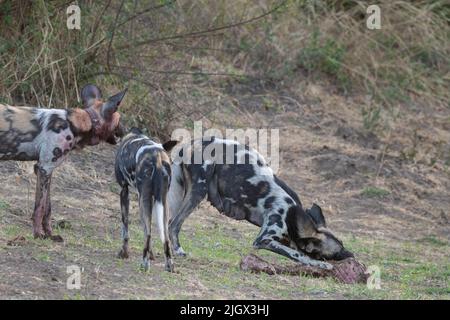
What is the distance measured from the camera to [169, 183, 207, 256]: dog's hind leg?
761cm

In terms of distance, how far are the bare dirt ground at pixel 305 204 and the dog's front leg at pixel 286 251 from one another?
223 millimetres

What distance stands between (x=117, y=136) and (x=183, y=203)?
29.3 inches

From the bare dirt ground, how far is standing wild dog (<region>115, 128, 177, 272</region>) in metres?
0.19

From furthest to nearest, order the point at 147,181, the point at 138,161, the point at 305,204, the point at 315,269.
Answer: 1. the point at 305,204
2. the point at 315,269
3. the point at 138,161
4. the point at 147,181

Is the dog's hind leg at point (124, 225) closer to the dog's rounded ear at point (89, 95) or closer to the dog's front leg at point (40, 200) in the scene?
the dog's front leg at point (40, 200)

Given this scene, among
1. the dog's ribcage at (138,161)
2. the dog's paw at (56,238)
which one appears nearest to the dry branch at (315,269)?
the dog's ribcage at (138,161)

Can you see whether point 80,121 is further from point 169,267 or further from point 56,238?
point 169,267

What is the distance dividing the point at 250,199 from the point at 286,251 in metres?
0.60

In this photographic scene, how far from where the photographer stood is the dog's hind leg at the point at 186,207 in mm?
7613

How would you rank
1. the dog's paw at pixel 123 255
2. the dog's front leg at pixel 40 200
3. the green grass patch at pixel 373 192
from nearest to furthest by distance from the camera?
the dog's paw at pixel 123 255 < the dog's front leg at pixel 40 200 < the green grass patch at pixel 373 192

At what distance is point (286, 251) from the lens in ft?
24.5

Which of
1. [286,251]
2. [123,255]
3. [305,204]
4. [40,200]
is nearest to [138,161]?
[123,255]

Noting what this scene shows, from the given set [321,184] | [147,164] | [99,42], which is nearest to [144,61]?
[99,42]

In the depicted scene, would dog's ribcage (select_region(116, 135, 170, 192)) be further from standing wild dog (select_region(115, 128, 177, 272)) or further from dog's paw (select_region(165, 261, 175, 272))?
dog's paw (select_region(165, 261, 175, 272))
